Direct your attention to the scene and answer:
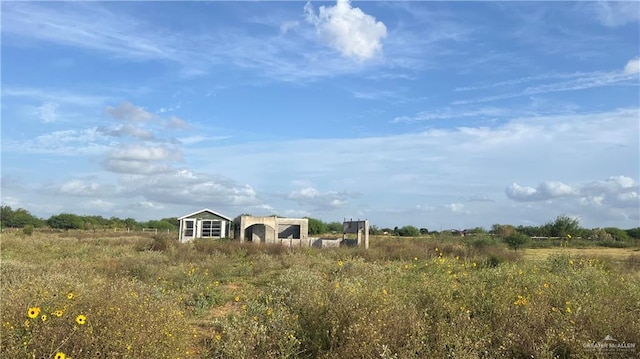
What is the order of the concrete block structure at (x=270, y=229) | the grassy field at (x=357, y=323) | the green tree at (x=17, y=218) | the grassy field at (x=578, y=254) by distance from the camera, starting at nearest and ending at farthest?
the grassy field at (x=357, y=323), the grassy field at (x=578, y=254), the concrete block structure at (x=270, y=229), the green tree at (x=17, y=218)

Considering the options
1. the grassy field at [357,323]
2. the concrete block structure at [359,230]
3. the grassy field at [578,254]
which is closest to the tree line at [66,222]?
the concrete block structure at [359,230]

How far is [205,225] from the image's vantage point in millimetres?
35688

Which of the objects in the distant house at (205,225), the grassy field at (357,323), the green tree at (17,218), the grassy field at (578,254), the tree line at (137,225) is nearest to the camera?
the grassy field at (357,323)

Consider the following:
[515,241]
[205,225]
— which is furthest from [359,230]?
[515,241]

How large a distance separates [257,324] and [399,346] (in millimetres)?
1994

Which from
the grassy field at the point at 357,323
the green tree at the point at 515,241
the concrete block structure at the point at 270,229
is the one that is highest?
the concrete block structure at the point at 270,229

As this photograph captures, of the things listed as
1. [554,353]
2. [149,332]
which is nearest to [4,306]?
[149,332]

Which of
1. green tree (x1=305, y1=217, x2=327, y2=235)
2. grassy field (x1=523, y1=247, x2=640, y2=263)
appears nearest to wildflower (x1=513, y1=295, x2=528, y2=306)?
grassy field (x1=523, y1=247, x2=640, y2=263)

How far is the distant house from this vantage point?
34778mm

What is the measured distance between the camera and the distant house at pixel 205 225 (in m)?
34.8

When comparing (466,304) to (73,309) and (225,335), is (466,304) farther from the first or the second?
(73,309)

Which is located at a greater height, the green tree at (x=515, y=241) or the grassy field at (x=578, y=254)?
the green tree at (x=515, y=241)

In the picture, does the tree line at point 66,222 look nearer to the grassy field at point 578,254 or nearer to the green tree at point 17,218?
the green tree at point 17,218

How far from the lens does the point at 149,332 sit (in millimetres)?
5324
